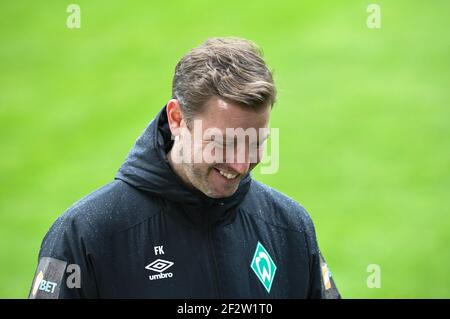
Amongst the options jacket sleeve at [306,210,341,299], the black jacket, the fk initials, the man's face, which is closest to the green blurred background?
jacket sleeve at [306,210,341,299]

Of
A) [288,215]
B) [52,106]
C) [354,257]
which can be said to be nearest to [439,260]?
[354,257]

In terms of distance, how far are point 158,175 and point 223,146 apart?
246 mm

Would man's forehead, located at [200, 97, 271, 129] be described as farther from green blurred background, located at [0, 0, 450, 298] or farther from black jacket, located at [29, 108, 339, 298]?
Result: green blurred background, located at [0, 0, 450, 298]

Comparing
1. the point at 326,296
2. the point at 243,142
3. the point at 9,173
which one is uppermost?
the point at 243,142

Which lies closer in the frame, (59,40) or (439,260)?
(439,260)

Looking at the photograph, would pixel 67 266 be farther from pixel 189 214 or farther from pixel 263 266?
pixel 263 266

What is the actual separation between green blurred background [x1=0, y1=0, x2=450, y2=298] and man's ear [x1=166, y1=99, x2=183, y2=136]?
402 centimetres

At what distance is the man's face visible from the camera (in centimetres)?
298

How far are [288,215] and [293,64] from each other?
6946 millimetres

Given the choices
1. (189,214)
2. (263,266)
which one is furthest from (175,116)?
(263,266)

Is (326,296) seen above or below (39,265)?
below

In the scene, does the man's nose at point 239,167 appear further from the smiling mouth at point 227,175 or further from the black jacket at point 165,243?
the black jacket at point 165,243

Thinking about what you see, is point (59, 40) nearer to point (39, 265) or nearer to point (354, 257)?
point (354, 257)

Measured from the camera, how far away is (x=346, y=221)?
8.12 meters
